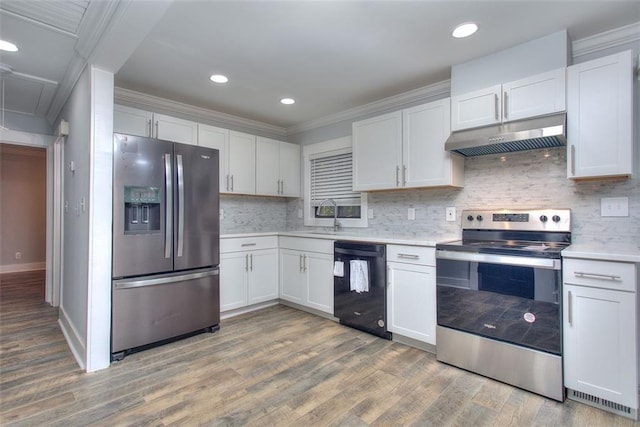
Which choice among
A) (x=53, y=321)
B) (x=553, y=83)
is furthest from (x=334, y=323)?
(x=53, y=321)

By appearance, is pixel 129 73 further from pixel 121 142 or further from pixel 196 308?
pixel 196 308

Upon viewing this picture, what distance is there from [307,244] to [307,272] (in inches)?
12.6

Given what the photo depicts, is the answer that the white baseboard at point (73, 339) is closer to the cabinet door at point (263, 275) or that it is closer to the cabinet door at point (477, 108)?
the cabinet door at point (263, 275)

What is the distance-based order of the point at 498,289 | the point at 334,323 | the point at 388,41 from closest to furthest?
the point at 498,289
the point at 388,41
the point at 334,323

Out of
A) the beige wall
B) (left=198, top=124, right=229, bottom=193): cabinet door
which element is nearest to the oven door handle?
(left=198, top=124, right=229, bottom=193): cabinet door

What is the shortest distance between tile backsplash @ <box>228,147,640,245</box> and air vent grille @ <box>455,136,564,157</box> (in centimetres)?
10

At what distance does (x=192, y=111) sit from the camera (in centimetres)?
388

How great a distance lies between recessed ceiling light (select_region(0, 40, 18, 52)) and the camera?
235 centimetres

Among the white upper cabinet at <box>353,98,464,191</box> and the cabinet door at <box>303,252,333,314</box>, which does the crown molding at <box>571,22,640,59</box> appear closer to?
the white upper cabinet at <box>353,98,464,191</box>

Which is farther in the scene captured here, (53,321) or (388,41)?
(53,321)

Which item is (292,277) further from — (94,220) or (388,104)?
(388,104)

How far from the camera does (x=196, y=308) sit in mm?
2977

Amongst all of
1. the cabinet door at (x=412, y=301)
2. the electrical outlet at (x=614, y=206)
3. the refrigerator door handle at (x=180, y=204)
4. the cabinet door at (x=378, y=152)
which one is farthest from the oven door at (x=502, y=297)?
the refrigerator door handle at (x=180, y=204)

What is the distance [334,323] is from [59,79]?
3.57 metres
